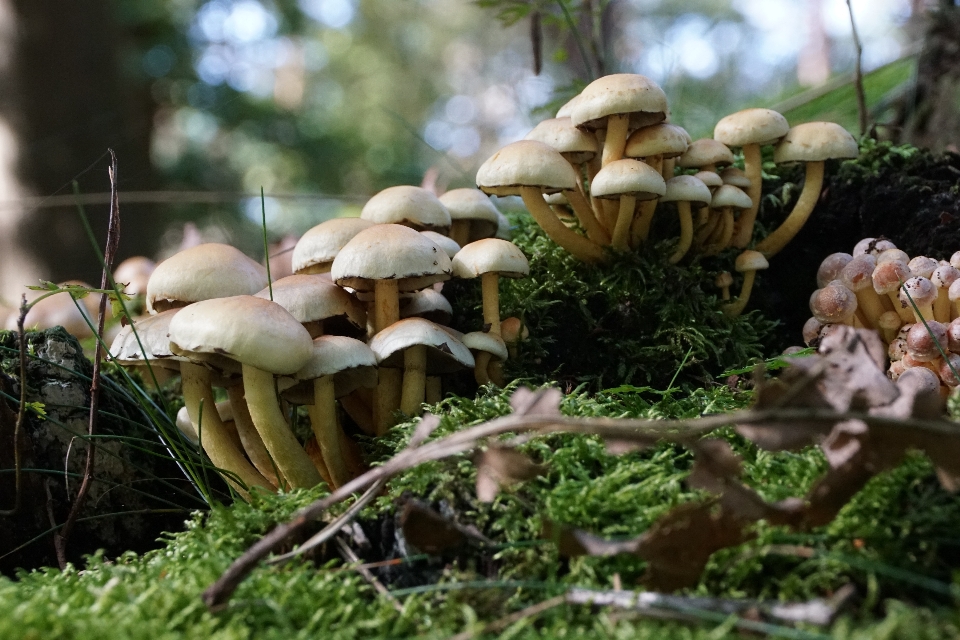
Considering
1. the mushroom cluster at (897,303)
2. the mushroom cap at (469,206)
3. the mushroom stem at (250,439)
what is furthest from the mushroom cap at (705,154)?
the mushroom stem at (250,439)

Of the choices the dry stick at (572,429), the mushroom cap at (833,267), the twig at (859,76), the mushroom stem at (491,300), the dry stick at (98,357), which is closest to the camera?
the dry stick at (572,429)

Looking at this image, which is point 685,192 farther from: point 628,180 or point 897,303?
point 897,303

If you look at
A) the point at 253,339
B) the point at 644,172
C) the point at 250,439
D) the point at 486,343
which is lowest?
the point at 250,439

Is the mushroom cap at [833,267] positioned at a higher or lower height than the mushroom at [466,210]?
lower

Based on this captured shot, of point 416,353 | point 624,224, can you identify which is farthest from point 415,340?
point 624,224

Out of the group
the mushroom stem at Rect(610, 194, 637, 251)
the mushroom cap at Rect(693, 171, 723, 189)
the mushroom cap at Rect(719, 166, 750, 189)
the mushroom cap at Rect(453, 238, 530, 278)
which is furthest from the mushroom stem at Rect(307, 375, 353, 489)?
the mushroom cap at Rect(719, 166, 750, 189)

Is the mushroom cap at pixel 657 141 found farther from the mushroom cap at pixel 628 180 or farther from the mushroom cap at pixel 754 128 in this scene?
the mushroom cap at pixel 754 128
